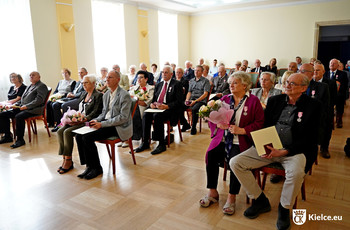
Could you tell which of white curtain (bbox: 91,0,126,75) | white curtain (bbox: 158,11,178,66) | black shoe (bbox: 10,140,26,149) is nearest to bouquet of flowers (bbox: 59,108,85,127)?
black shoe (bbox: 10,140,26,149)

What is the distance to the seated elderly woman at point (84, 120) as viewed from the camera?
12.0 feet

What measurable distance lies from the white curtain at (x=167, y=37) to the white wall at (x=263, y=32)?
1.25 meters

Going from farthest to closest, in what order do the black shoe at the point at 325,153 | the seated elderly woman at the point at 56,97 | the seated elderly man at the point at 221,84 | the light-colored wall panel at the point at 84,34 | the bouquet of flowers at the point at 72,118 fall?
the light-colored wall panel at the point at 84,34 < the seated elderly man at the point at 221,84 < the seated elderly woman at the point at 56,97 < the black shoe at the point at 325,153 < the bouquet of flowers at the point at 72,118

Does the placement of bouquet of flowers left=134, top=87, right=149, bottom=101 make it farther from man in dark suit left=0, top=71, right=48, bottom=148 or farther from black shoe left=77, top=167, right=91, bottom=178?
man in dark suit left=0, top=71, right=48, bottom=148

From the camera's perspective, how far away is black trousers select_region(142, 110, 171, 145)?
4.43 m

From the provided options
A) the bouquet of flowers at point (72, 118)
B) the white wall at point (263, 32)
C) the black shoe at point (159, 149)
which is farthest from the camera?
the white wall at point (263, 32)

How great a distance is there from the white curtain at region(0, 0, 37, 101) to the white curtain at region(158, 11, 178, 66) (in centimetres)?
533

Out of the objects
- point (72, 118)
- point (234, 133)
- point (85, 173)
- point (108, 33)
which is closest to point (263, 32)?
point (108, 33)

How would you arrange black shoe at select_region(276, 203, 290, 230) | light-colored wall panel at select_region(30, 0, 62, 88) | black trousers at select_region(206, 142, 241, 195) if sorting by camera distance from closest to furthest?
black shoe at select_region(276, 203, 290, 230) < black trousers at select_region(206, 142, 241, 195) < light-colored wall panel at select_region(30, 0, 62, 88)

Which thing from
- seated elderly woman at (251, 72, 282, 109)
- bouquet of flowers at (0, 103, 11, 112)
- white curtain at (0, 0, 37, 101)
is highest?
white curtain at (0, 0, 37, 101)

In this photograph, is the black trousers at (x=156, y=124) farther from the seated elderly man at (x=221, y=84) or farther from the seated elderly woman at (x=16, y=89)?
the seated elderly woman at (x=16, y=89)

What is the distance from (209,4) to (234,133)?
975 centimetres

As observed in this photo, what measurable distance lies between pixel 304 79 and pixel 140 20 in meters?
8.40

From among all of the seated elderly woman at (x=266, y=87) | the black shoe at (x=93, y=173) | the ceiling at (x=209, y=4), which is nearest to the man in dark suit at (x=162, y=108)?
the black shoe at (x=93, y=173)
